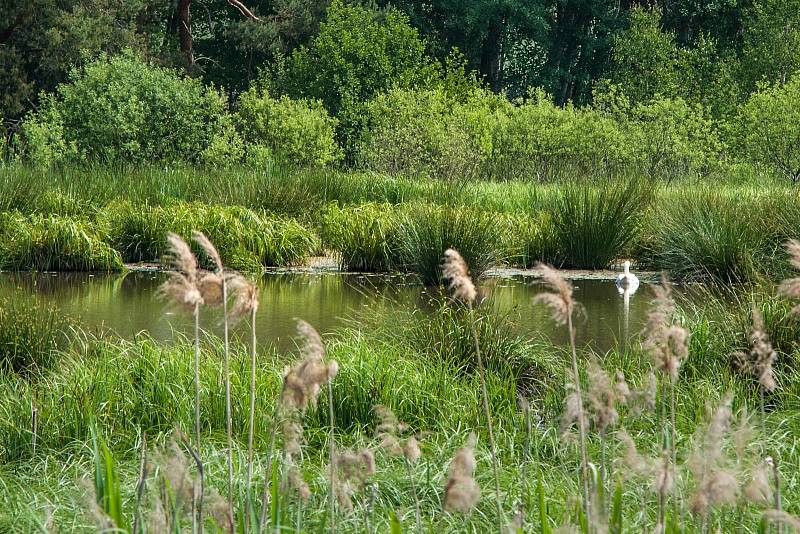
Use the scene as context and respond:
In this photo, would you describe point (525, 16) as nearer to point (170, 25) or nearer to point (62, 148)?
point (170, 25)

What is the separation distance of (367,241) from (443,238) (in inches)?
63.6

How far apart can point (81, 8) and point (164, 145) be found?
7.60m

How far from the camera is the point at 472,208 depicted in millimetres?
10766

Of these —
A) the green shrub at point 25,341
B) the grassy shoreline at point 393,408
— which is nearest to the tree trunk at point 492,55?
the grassy shoreline at point 393,408

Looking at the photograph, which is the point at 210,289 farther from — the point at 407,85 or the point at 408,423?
the point at 407,85

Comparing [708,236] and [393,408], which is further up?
[708,236]

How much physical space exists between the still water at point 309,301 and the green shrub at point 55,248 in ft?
1.17

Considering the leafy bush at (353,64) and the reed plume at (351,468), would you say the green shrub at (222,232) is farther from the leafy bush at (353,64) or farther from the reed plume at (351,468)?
the leafy bush at (353,64)

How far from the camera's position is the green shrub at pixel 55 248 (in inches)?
467

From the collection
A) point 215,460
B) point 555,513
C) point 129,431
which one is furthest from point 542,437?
point 129,431

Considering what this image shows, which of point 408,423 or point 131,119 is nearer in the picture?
point 408,423

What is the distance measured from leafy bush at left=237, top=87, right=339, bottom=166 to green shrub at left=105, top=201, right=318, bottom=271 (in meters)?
8.59

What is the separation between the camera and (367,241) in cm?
1191

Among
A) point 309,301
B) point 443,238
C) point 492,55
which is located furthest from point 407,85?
point 309,301
